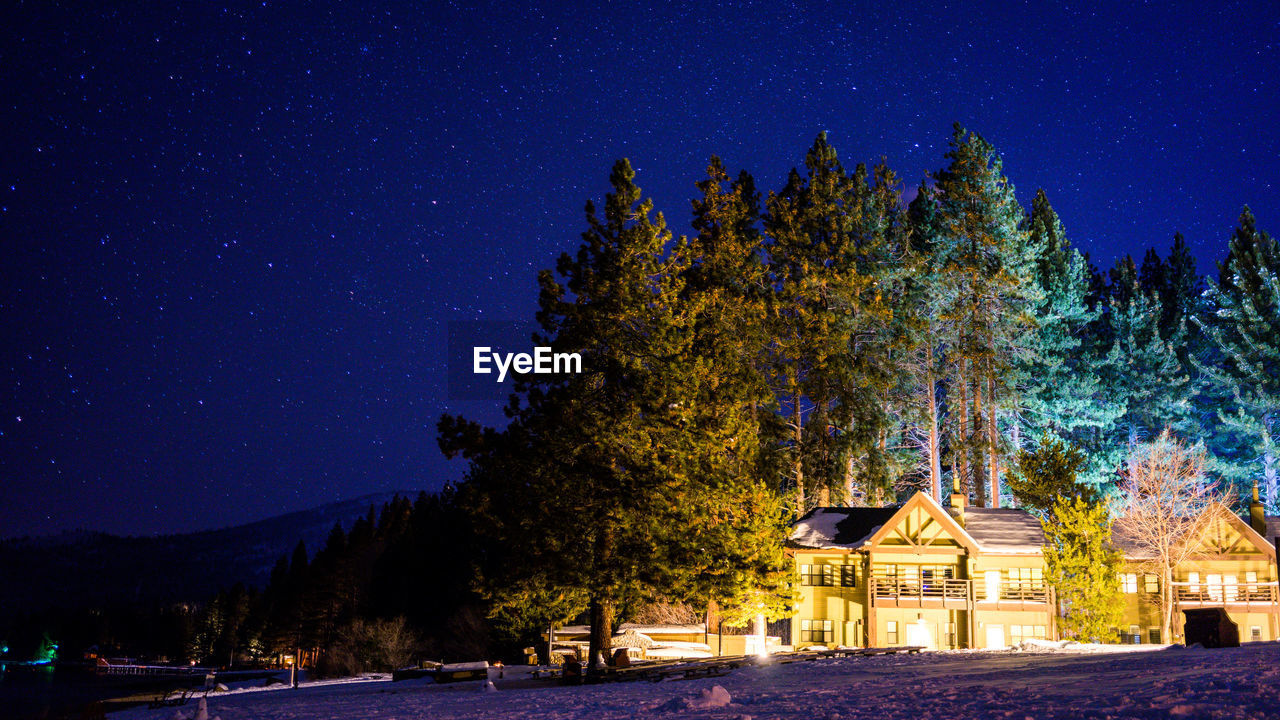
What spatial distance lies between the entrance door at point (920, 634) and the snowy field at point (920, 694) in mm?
17311

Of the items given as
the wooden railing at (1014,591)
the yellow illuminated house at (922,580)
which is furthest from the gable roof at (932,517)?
the wooden railing at (1014,591)

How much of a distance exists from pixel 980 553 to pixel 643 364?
2001 centimetres

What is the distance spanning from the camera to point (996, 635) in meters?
43.0

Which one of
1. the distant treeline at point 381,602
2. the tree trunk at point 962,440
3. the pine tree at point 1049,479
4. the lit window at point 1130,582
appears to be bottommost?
the distant treeline at point 381,602

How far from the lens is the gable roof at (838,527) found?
43.9m

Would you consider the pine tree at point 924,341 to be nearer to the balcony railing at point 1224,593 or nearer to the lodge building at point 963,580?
the lodge building at point 963,580

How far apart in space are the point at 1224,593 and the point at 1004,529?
10597mm

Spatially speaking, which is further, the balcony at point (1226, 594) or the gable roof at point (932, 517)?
the balcony at point (1226, 594)

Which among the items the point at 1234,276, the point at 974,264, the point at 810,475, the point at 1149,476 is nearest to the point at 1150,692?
the point at 810,475

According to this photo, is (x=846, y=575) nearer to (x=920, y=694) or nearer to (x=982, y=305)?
(x=982, y=305)

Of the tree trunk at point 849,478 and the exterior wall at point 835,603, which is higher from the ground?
the tree trunk at point 849,478

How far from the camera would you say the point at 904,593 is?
142 feet

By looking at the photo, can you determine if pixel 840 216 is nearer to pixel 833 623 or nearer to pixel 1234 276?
pixel 833 623

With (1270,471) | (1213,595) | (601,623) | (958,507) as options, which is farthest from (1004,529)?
(601,623)
